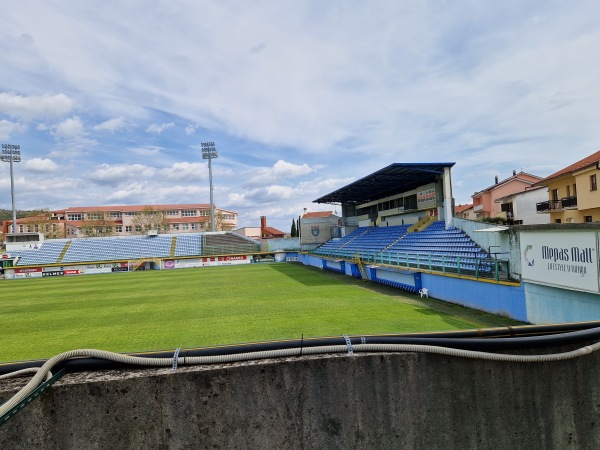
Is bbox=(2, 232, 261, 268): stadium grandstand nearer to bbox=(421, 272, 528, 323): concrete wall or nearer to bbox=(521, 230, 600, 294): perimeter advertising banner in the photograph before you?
bbox=(421, 272, 528, 323): concrete wall

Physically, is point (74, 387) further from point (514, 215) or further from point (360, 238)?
point (514, 215)

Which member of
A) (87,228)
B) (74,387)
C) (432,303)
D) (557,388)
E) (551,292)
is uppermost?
(87,228)

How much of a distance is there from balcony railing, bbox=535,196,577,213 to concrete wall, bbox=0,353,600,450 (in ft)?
84.6

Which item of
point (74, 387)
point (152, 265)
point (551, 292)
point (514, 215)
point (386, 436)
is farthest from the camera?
point (152, 265)

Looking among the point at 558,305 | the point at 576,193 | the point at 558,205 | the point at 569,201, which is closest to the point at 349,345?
the point at 558,305

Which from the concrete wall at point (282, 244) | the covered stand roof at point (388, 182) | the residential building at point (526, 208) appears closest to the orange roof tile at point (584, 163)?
the residential building at point (526, 208)

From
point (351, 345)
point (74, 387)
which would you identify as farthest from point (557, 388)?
point (74, 387)

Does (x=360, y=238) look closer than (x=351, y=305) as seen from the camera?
No

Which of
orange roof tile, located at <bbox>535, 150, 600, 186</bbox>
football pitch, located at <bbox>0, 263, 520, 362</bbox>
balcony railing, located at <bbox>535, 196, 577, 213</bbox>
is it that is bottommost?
football pitch, located at <bbox>0, 263, 520, 362</bbox>

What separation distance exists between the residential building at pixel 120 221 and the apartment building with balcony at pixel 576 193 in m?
62.1

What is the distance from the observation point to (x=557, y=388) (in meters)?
1.94

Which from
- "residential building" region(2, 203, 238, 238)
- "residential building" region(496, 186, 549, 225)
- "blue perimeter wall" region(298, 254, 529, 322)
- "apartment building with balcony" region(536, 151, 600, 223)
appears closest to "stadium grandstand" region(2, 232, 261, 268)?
"residential building" region(2, 203, 238, 238)

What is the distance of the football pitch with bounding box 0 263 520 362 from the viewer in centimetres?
915

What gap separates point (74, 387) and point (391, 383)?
146 centimetres
